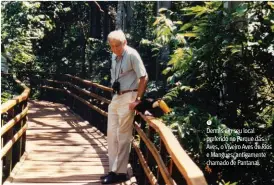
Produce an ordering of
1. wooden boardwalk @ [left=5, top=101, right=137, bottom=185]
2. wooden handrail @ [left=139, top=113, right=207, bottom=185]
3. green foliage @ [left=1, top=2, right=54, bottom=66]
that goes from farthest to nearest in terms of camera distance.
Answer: green foliage @ [left=1, top=2, right=54, bottom=66], wooden boardwalk @ [left=5, top=101, right=137, bottom=185], wooden handrail @ [left=139, top=113, right=207, bottom=185]

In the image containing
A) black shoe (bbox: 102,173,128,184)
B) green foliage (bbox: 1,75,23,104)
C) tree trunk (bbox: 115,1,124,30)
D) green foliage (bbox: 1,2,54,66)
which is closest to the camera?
black shoe (bbox: 102,173,128,184)

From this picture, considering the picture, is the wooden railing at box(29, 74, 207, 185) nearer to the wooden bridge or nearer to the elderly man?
the wooden bridge

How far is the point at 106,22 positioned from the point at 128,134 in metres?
16.0

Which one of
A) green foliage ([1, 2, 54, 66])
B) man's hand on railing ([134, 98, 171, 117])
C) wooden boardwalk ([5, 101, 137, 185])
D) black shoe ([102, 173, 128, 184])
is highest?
green foliage ([1, 2, 54, 66])

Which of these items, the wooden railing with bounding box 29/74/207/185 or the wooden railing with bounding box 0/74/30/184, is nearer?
the wooden railing with bounding box 29/74/207/185

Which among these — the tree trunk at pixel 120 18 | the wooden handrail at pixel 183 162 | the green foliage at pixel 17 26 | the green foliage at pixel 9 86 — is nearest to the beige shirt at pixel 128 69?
the wooden handrail at pixel 183 162

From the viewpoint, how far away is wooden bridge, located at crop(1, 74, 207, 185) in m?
4.01

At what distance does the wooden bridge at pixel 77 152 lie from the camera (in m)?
4.01

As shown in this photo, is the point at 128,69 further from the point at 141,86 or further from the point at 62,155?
the point at 62,155

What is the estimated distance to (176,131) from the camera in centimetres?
545

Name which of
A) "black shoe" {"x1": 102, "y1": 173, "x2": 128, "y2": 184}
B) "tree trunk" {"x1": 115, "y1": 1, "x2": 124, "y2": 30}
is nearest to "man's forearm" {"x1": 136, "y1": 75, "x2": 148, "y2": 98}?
"black shoe" {"x1": 102, "y1": 173, "x2": 128, "y2": 184}

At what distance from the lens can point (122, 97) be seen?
231 inches

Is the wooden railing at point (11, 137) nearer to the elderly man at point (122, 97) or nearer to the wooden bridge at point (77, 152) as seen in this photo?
the wooden bridge at point (77, 152)

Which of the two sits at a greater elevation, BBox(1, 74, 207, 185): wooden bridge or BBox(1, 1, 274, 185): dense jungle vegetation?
BBox(1, 1, 274, 185): dense jungle vegetation
